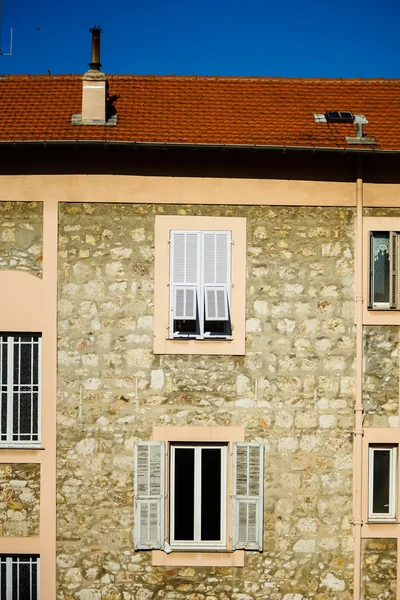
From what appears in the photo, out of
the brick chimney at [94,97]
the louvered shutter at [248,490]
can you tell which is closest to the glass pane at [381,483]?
the louvered shutter at [248,490]

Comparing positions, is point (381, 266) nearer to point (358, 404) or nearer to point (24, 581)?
point (358, 404)

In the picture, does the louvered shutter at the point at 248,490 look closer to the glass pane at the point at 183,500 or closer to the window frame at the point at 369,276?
the glass pane at the point at 183,500

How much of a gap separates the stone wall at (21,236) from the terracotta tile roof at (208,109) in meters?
1.00

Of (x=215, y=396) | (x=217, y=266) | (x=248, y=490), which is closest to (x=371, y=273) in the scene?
(x=217, y=266)

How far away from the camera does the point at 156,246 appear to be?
33.3 feet

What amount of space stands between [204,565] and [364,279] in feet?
15.3

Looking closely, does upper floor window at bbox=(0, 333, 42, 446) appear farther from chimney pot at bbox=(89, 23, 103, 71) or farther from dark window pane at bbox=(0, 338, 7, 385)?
chimney pot at bbox=(89, 23, 103, 71)

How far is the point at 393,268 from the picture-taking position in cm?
1027

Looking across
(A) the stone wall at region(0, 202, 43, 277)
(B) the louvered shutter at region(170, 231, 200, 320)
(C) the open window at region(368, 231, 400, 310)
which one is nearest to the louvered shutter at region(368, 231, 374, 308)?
(C) the open window at region(368, 231, 400, 310)

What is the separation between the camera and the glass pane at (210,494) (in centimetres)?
1016

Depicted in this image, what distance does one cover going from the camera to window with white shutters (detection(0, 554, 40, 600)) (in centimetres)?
1004

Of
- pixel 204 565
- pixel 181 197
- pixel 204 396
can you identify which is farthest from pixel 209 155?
pixel 204 565

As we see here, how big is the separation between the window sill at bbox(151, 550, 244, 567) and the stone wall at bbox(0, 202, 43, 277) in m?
4.38

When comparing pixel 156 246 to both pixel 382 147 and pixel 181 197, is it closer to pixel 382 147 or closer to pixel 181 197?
pixel 181 197
